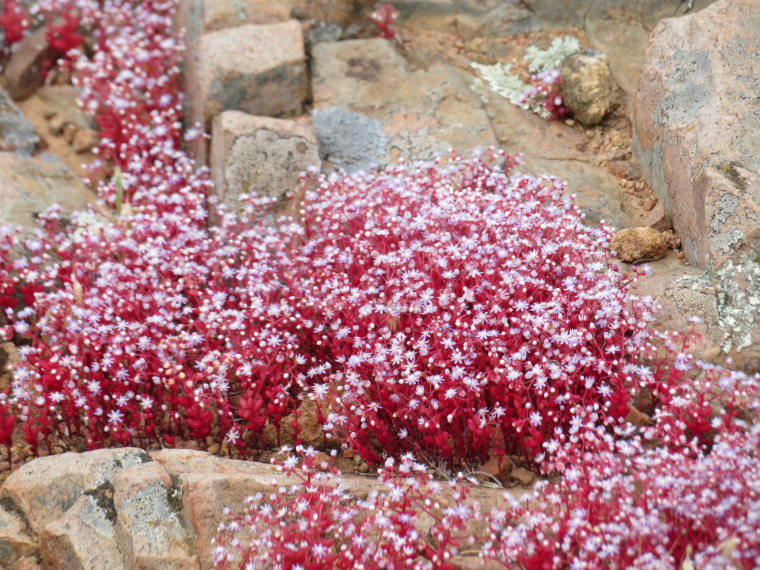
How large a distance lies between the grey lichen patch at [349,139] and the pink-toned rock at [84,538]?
3.71 meters

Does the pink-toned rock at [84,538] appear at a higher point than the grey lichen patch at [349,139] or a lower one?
lower

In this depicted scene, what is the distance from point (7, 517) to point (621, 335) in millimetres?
3779

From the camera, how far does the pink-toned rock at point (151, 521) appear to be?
336cm

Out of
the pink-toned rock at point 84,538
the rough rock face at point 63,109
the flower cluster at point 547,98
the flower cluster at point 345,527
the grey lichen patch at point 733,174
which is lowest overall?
the pink-toned rock at point 84,538

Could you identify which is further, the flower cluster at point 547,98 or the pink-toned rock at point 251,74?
the pink-toned rock at point 251,74

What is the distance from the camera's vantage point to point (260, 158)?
5.96 metres

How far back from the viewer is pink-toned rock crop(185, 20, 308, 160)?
21.3 feet

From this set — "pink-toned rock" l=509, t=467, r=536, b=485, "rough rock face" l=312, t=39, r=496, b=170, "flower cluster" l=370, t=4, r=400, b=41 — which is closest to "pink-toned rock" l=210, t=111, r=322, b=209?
"rough rock face" l=312, t=39, r=496, b=170

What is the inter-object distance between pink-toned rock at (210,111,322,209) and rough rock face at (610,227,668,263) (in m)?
2.70

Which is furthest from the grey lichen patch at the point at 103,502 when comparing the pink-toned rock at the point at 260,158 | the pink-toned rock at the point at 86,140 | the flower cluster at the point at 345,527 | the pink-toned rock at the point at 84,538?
the pink-toned rock at the point at 86,140

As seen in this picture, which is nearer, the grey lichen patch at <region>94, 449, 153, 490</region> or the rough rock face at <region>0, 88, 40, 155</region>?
the grey lichen patch at <region>94, 449, 153, 490</region>

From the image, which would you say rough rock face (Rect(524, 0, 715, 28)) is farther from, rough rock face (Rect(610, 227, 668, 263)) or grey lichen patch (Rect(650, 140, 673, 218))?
rough rock face (Rect(610, 227, 668, 263))

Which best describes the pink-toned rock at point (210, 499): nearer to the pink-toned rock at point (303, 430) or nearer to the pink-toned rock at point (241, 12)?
the pink-toned rock at point (303, 430)

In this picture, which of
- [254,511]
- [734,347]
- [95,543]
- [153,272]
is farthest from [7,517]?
[734,347]
